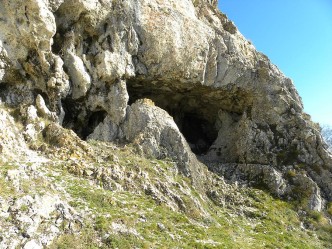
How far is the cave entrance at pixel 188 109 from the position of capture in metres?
41.8

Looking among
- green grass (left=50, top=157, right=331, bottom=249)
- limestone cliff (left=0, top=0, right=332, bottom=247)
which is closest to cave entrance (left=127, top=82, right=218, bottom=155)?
limestone cliff (left=0, top=0, right=332, bottom=247)

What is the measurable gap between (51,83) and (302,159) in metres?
27.9

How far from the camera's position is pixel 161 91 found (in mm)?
42500

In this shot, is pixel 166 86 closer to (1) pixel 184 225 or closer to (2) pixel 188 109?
(2) pixel 188 109

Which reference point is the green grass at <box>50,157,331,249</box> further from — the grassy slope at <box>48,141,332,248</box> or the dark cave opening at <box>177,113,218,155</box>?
the dark cave opening at <box>177,113,218,155</box>

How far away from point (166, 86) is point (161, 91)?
1471 millimetres

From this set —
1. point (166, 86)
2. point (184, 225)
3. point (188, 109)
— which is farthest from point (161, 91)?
point (184, 225)

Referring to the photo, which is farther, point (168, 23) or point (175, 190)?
point (168, 23)

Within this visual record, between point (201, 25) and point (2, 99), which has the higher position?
point (201, 25)

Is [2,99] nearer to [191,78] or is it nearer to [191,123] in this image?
[191,78]

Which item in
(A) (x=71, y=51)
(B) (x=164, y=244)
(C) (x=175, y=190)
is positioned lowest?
(B) (x=164, y=244)

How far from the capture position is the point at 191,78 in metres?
40.3

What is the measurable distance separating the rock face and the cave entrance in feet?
0.48

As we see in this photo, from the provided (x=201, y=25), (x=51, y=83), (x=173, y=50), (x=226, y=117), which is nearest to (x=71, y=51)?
(x=51, y=83)
